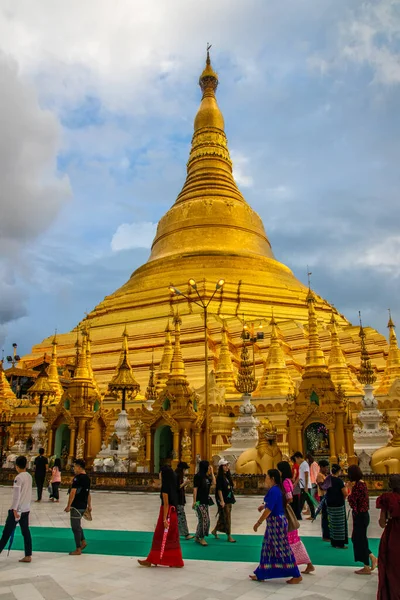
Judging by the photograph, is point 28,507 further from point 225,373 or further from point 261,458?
point 225,373

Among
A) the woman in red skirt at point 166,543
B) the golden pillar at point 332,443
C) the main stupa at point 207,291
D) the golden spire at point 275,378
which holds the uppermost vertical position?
the main stupa at point 207,291

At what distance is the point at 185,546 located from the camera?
7852mm

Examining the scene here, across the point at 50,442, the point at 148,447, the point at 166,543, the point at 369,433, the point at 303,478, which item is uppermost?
the point at 369,433

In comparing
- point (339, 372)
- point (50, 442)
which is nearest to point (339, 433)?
point (339, 372)

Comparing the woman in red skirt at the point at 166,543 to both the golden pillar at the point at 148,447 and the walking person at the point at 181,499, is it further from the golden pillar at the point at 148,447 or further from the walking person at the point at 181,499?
the golden pillar at the point at 148,447

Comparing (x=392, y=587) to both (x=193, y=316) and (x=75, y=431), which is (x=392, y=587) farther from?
(x=193, y=316)

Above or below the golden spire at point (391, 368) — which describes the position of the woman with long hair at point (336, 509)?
below

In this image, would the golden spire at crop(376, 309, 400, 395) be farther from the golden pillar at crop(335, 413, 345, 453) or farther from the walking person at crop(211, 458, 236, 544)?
the walking person at crop(211, 458, 236, 544)

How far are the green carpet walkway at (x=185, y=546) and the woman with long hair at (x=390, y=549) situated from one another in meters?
2.30

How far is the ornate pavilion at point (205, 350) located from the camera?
64.7 ft

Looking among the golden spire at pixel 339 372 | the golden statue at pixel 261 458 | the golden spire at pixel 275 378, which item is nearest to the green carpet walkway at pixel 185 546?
the golden statue at pixel 261 458

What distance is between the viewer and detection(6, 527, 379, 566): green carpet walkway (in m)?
7.09

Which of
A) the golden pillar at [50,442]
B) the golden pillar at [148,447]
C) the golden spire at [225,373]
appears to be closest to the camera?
the golden pillar at [148,447]

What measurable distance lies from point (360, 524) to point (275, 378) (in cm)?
1914
